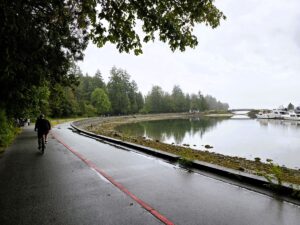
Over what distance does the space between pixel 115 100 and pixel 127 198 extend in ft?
299

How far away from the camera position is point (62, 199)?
242 inches

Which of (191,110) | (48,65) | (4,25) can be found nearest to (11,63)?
(4,25)

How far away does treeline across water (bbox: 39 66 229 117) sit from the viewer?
262 ft

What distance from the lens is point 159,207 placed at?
5465 millimetres

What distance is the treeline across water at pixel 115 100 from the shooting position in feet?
262

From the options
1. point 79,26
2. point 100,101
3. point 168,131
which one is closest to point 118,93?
point 100,101

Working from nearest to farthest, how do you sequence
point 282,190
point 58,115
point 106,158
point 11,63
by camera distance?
1. point 282,190
2. point 11,63
3. point 106,158
4. point 58,115

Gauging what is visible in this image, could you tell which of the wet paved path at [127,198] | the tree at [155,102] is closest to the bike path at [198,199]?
the wet paved path at [127,198]

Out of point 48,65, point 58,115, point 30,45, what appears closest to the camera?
point 30,45

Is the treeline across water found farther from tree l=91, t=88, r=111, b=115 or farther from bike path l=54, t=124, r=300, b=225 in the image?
bike path l=54, t=124, r=300, b=225

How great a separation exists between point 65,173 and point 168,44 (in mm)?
5254

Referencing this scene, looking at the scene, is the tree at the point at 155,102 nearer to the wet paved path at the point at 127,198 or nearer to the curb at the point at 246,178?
the curb at the point at 246,178

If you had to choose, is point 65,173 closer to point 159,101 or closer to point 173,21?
point 173,21

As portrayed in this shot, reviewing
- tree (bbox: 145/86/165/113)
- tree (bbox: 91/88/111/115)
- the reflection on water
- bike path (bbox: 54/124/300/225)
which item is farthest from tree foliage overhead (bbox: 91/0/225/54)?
tree (bbox: 145/86/165/113)
